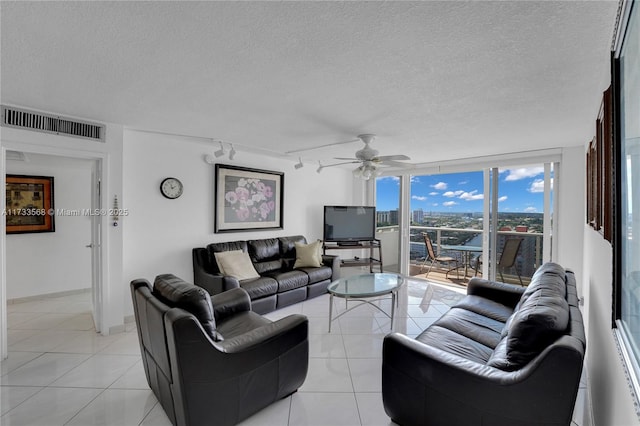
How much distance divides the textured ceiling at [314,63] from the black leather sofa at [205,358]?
147 centimetres

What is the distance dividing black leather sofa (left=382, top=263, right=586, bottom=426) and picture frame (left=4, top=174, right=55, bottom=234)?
16.9 ft

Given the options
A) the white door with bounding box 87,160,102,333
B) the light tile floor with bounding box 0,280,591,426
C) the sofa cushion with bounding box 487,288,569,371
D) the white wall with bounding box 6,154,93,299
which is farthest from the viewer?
the white wall with bounding box 6,154,93,299

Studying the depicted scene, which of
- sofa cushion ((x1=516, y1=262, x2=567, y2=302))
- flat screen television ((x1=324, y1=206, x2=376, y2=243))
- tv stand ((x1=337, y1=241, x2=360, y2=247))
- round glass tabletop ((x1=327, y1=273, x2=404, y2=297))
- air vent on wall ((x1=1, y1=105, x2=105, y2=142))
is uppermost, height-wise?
air vent on wall ((x1=1, y1=105, x2=105, y2=142))

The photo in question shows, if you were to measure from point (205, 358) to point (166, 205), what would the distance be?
8.86 ft

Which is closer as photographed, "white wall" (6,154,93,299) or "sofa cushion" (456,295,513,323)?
"sofa cushion" (456,295,513,323)

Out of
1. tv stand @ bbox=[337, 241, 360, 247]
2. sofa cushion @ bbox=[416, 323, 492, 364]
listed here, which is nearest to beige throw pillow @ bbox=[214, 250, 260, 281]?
tv stand @ bbox=[337, 241, 360, 247]

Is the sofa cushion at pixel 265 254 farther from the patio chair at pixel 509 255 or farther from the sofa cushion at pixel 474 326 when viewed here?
the patio chair at pixel 509 255

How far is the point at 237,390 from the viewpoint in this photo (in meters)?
1.70

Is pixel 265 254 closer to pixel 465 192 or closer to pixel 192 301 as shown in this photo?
pixel 192 301

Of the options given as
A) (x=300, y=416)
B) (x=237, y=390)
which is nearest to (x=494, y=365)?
(x=300, y=416)

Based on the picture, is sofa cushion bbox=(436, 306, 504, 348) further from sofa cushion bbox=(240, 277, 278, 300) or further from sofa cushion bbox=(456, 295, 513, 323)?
sofa cushion bbox=(240, 277, 278, 300)

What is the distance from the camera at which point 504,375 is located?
141 cm

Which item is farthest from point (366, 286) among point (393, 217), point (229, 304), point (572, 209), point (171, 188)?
point (572, 209)

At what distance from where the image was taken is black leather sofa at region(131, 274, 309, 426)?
154 centimetres
